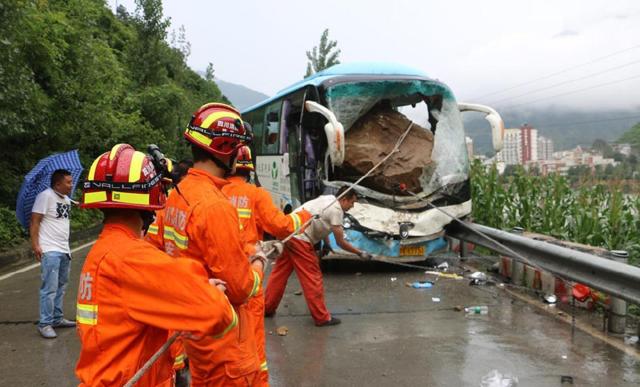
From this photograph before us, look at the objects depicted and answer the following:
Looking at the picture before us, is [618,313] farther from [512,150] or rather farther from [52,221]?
[512,150]

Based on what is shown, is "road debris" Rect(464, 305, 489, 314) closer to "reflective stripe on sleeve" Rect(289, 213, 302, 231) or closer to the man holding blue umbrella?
"reflective stripe on sleeve" Rect(289, 213, 302, 231)

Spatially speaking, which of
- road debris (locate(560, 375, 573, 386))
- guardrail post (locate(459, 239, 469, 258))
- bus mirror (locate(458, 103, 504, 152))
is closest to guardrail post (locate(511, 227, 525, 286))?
bus mirror (locate(458, 103, 504, 152))

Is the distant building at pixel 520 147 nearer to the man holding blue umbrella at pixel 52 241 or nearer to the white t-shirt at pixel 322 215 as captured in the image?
the white t-shirt at pixel 322 215

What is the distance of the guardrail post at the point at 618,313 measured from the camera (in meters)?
5.33

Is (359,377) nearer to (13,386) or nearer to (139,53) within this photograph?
(13,386)

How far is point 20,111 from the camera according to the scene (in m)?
9.59

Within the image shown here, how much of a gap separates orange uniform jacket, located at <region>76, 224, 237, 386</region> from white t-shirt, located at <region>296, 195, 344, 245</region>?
3.49 meters

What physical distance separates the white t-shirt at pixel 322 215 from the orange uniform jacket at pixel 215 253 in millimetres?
2737

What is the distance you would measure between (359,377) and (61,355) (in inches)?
108

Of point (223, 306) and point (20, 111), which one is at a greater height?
point (20, 111)

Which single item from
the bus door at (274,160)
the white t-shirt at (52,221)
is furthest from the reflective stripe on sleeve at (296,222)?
the bus door at (274,160)

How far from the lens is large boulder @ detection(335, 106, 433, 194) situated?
8.30 meters

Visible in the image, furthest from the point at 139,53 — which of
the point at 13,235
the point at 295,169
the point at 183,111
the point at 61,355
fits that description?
the point at 61,355

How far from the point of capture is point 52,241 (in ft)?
19.0
